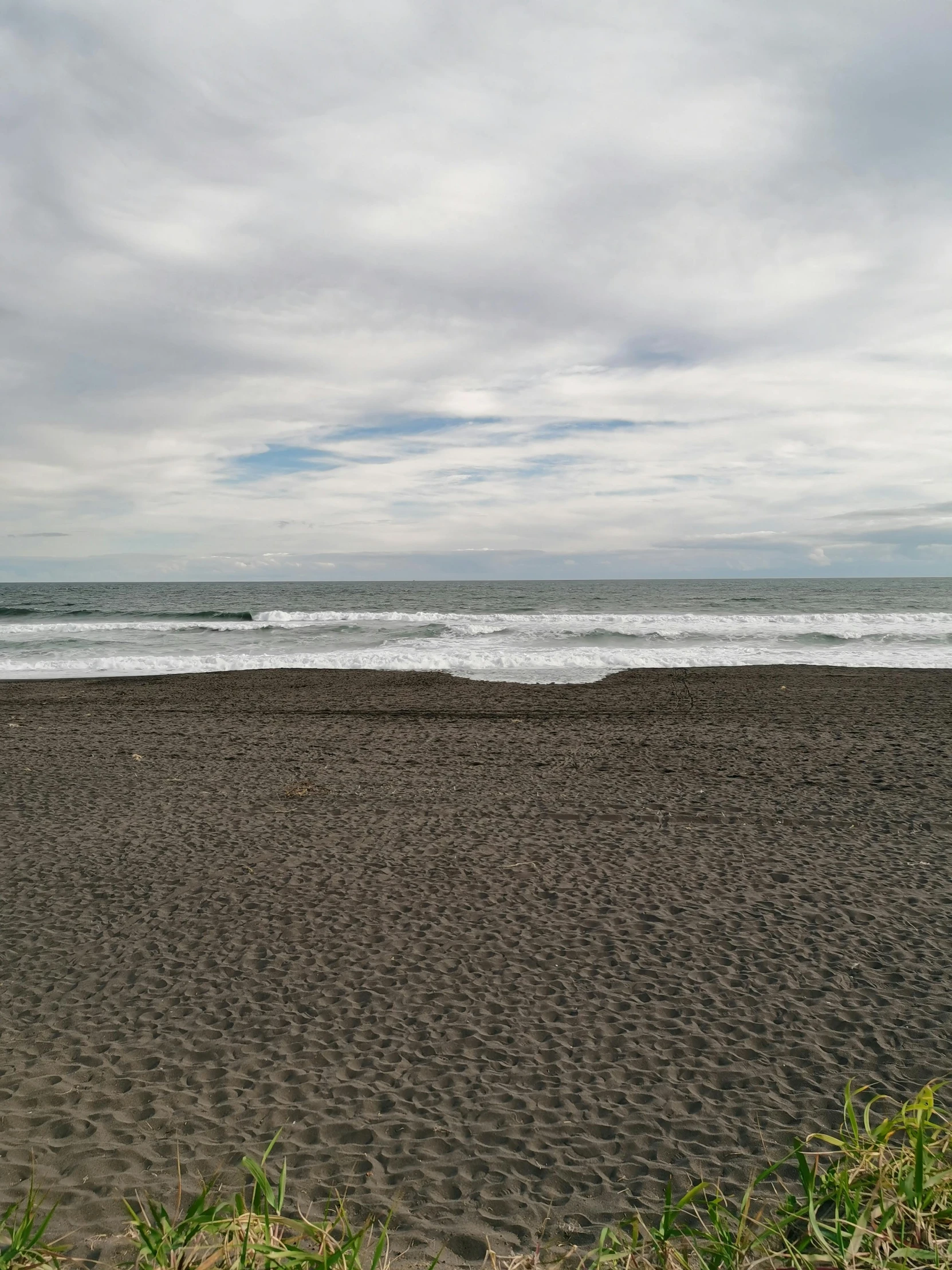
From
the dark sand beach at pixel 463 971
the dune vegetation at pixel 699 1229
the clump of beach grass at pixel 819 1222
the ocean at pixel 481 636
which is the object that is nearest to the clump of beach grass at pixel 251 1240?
the dune vegetation at pixel 699 1229

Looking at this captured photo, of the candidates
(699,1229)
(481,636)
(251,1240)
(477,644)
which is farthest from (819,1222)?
(481,636)

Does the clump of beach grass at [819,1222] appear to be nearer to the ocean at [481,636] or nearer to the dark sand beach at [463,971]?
the dark sand beach at [463,971]

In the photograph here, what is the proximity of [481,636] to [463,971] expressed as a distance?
22.5 meters

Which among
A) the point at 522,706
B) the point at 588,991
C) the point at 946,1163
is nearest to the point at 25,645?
the point at 522,706

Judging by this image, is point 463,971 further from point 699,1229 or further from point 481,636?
point 481,636

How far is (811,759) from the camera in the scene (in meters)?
7.70

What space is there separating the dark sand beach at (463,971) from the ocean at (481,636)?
8.32m

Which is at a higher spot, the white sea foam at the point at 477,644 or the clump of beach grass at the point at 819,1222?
the white sea foam at the point at 477,644

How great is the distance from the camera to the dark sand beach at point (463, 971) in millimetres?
2531

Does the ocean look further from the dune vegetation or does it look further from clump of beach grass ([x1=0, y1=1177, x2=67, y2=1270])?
clump of beach grass ([x1=0, y1=1177, x2=67, y2=1270])

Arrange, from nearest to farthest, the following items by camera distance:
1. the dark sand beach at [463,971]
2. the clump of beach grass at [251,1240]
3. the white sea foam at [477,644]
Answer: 1. the clump of beach grass at [251,1240]
2. the dark sand beach at [463,971]
3. the white sea foam at [477,644]

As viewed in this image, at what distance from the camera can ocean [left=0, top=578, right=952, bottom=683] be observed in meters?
17.7

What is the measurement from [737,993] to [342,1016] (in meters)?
1.69

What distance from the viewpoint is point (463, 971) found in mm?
3645
